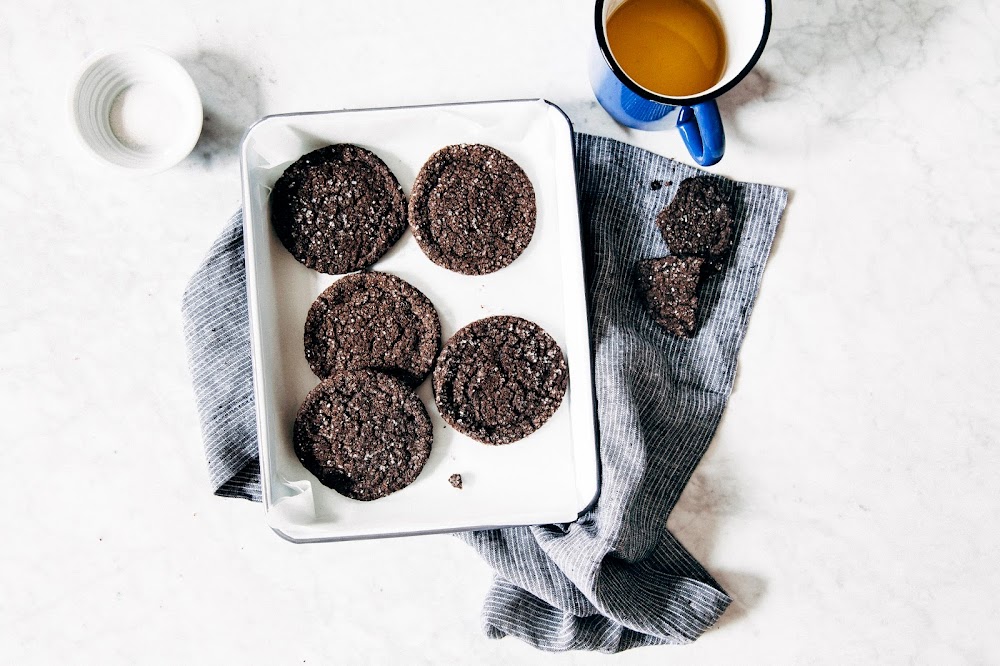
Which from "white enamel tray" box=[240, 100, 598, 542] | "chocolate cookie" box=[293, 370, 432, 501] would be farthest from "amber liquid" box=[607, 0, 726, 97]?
"chocolate cookie" box=[293, 370, 432, 501]

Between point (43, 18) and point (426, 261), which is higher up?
point (43, 18)

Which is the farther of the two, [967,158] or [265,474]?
[967,158]

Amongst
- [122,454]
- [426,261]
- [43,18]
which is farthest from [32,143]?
[426,261]

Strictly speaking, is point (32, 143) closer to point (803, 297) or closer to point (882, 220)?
point (803, 297)

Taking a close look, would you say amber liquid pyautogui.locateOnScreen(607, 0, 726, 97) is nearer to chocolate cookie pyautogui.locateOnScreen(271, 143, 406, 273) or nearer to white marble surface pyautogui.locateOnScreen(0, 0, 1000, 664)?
white marble surface pyautogui.locateOnScreen(0, 0, 1000, 664)

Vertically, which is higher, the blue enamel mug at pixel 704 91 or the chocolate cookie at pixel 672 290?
the blue enamel mug at pixel 704 91

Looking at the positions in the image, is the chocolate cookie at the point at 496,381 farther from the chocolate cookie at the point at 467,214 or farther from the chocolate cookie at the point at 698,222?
the chocolate cookie at the point at 698,222

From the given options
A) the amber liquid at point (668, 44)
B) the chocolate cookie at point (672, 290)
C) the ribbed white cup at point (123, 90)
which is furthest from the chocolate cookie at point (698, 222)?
the ribbed white cup at point (123, 90)
